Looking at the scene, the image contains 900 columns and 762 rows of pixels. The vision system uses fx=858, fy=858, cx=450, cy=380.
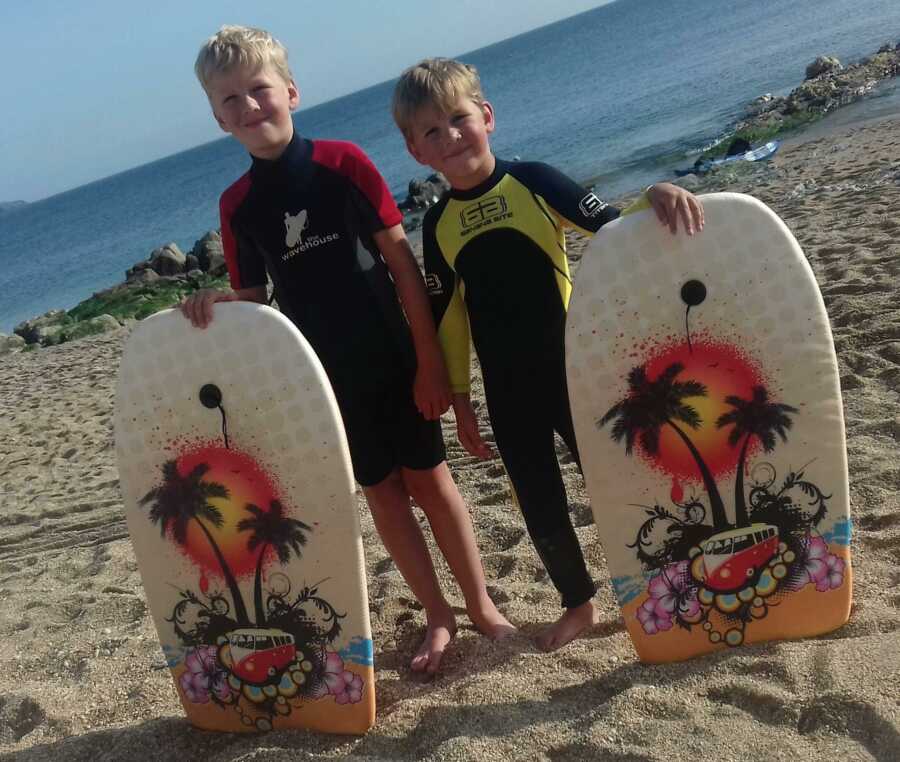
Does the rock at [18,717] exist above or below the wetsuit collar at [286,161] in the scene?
below

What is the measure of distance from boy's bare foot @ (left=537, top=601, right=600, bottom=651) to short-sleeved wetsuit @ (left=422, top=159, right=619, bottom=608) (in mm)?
246

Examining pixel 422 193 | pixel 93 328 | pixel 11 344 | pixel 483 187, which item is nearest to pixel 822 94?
pixel 422 193

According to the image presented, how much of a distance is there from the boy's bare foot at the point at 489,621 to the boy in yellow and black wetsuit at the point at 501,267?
0.49 ft

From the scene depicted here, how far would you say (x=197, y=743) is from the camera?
2.39 metres

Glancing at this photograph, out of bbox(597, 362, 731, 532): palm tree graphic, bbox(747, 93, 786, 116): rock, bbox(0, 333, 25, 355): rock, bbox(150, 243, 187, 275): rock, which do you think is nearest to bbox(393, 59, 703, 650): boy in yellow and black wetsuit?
bbox(597, 362, 731, 532): palm tree graphic

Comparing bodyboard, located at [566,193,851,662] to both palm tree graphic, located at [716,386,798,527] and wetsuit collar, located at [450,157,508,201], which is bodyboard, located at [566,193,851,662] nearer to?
palm tree graphic, located at [716,386,798,527]

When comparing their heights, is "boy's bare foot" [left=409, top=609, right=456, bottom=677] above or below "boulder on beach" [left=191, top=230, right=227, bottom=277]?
below

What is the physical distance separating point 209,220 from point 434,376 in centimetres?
3712

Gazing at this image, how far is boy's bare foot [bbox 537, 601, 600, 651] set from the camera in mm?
2533

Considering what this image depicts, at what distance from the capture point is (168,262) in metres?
19.7

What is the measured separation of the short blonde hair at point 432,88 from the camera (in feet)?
7.57

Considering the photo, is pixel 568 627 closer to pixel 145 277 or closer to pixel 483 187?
pixel 483 187

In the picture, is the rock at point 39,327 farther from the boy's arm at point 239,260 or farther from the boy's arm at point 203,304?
the boy's arm at point 203,304

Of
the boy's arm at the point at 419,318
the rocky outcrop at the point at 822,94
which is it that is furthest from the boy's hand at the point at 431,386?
the rocky outcrop at the point at 822,94
